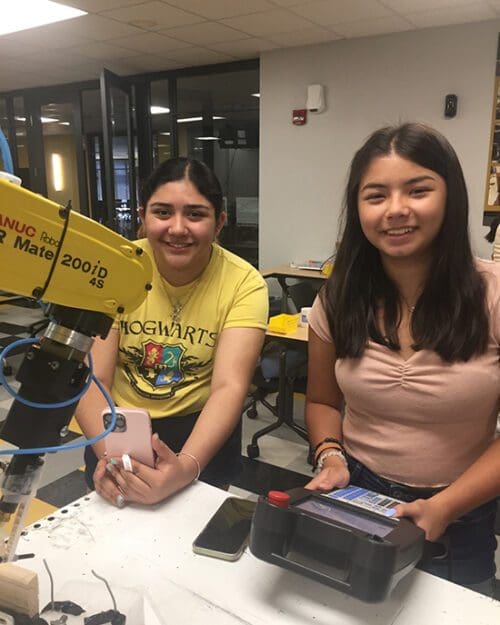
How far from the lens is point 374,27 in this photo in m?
3.88

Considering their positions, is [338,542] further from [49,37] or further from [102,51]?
[102,51]

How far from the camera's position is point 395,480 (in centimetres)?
101

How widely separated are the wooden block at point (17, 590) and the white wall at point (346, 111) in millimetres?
3107

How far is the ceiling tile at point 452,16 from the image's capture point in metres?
3.49

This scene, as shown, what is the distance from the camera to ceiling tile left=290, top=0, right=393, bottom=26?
11.0ft

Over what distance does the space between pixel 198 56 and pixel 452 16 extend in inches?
86.8

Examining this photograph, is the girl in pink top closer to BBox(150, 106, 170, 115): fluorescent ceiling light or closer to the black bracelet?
the black bracelet

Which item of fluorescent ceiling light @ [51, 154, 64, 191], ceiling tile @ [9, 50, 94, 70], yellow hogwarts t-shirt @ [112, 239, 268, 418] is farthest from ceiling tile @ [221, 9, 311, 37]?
fluorescent ceiling light @ [51, 154, 64, 191]

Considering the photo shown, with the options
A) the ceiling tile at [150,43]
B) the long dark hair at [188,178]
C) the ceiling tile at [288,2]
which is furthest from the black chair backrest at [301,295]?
the long dark hair at [188,178]

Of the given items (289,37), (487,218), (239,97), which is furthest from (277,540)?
(239,97)

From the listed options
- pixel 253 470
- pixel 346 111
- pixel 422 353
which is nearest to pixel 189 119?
pixel 346 111

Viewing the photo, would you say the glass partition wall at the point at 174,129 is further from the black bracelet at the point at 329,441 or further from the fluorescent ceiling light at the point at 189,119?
the black bracelet at the point at 329,441

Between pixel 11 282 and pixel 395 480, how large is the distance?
31.2 inches

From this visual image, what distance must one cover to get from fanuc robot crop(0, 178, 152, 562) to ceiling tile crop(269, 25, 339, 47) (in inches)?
155
